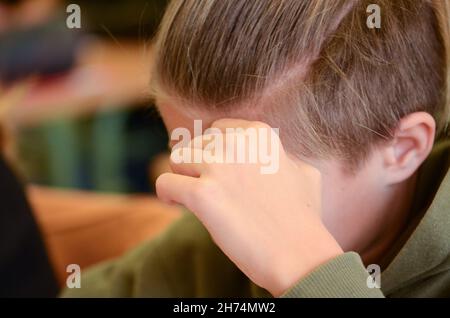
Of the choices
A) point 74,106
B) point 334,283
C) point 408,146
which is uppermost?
point 74,106

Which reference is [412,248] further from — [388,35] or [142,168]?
[142,168]

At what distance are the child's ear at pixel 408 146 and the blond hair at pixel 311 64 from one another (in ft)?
0.05

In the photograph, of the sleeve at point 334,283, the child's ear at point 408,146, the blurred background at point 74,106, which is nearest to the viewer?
the sleeve at point 334,283

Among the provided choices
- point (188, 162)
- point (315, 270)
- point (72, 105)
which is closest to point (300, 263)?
point (315, 270)

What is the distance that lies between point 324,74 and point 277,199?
141mm

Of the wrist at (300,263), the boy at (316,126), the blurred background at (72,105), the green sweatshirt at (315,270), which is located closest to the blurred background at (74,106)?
the blurred background at (72,105)

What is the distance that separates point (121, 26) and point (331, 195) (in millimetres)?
2689

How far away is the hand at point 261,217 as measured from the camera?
590 mm

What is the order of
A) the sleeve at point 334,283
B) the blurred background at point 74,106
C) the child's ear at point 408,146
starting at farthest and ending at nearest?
the blurred background at point 74,106 < the child's ear at point 408,146 < the sleeve at point 334,283

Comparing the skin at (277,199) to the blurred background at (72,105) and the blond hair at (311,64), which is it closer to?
the blond hair at (311,64)

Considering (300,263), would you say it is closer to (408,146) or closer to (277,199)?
(277,199)

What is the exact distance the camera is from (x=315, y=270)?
0.58 m
